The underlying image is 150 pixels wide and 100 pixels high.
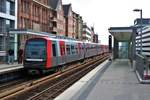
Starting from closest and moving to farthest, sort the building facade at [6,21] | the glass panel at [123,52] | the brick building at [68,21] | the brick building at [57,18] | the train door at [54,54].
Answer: the train door at [54,54], the building facade at [6,21], the glass panel at [123,52], the brick building at [57,18], the brick building at [68,21]

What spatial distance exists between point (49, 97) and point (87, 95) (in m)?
3.25

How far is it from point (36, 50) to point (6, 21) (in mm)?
25329

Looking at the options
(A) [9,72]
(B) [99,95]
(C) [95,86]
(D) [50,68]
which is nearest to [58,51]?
(D) [50,68]

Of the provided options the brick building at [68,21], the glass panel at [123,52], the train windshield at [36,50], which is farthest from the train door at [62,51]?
the brick building at [68,21]

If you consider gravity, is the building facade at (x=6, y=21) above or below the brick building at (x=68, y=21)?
below

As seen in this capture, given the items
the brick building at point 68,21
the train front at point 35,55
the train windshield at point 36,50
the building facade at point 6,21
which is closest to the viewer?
the train front at point 35,55

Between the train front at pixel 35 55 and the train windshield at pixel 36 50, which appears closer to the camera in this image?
the train front at pixel 35 55

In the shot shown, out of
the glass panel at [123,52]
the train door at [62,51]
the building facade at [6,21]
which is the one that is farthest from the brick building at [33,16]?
the train door at [62,51]

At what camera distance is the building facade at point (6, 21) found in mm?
47553

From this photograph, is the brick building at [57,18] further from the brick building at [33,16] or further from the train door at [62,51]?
the train door at [62,51]

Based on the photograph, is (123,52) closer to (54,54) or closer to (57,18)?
(54,54)

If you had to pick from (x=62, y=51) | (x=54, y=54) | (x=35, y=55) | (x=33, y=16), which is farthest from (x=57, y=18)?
(x=35, y=55)

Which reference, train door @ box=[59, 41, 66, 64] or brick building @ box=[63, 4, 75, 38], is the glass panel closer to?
train door @ box=[59, 41, 66, 64]

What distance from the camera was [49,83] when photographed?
24.3m
